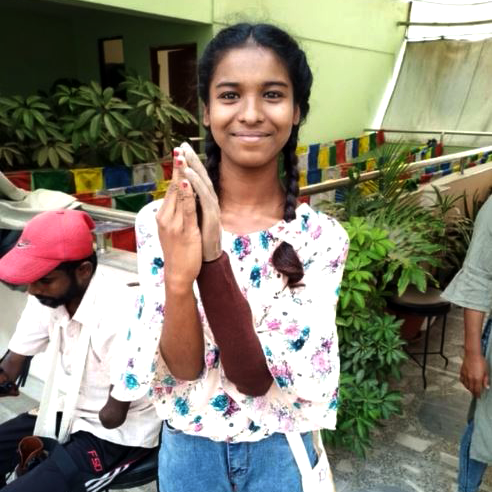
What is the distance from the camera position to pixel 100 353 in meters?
1.47

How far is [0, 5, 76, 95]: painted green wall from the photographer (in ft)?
23.0

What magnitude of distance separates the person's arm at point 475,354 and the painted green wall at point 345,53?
5.78 metres

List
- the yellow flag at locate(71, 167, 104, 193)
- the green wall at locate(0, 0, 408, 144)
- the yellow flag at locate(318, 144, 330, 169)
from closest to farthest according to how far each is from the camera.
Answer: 1. the yellow flag at locate(71, 167, 104, 193)
2. the green wall at locate(0, 0, 408, 144)
3. the yellow flag at locate(318, 144, 330, 169)

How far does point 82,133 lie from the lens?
4.84 meters

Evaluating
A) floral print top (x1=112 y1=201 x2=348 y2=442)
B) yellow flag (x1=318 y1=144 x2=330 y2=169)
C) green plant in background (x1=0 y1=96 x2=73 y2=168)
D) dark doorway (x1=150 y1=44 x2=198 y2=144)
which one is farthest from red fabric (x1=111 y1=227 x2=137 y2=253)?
yellow flag (x1=318 y1=144 x2=330 y2=169)

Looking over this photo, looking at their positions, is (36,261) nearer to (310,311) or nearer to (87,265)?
(87,265)

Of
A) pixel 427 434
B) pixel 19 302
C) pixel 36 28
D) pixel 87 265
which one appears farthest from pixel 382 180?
pixel 36 28

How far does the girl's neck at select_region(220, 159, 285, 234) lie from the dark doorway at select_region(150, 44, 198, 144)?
5.57 meters

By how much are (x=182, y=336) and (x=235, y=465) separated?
33 centimetres

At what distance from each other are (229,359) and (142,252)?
28cm

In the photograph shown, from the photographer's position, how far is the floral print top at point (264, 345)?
0.88 metres

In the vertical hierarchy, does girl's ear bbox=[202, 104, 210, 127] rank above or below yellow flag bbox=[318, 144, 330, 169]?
above

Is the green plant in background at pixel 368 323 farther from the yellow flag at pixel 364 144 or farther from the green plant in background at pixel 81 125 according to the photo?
the yellow flag at pixel 364 144

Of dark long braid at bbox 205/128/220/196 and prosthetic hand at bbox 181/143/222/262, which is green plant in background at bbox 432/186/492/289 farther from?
prosthetic hand at bbox 181/143/222/262
